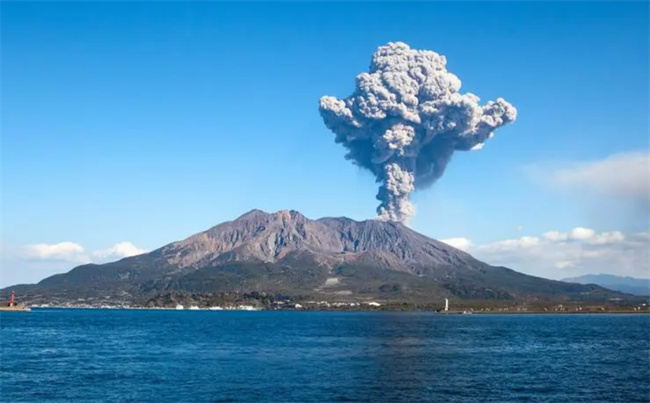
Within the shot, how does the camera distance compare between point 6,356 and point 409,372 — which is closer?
point 409,372

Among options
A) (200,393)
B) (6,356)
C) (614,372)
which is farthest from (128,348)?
(614,372)

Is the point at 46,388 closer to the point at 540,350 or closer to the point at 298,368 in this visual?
the point at 298,368

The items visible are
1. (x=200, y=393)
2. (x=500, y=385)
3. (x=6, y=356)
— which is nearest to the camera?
(x=200, y=393)

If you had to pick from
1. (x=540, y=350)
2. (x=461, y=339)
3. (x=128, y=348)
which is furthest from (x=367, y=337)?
(x=128, y=348)

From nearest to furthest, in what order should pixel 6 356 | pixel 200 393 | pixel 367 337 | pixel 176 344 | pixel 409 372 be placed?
1. pixel 200 393
2. pixel 409 372
3. pixel 6 356
4. pixel 176 344
5. pixel 367 337

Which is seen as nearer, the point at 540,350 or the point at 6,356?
the point at 6,356

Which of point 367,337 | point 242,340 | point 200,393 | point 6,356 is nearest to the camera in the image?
point 200,393

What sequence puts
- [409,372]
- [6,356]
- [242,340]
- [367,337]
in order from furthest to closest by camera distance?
[367,337] → [242,340] → [6,356] → [409,372]
